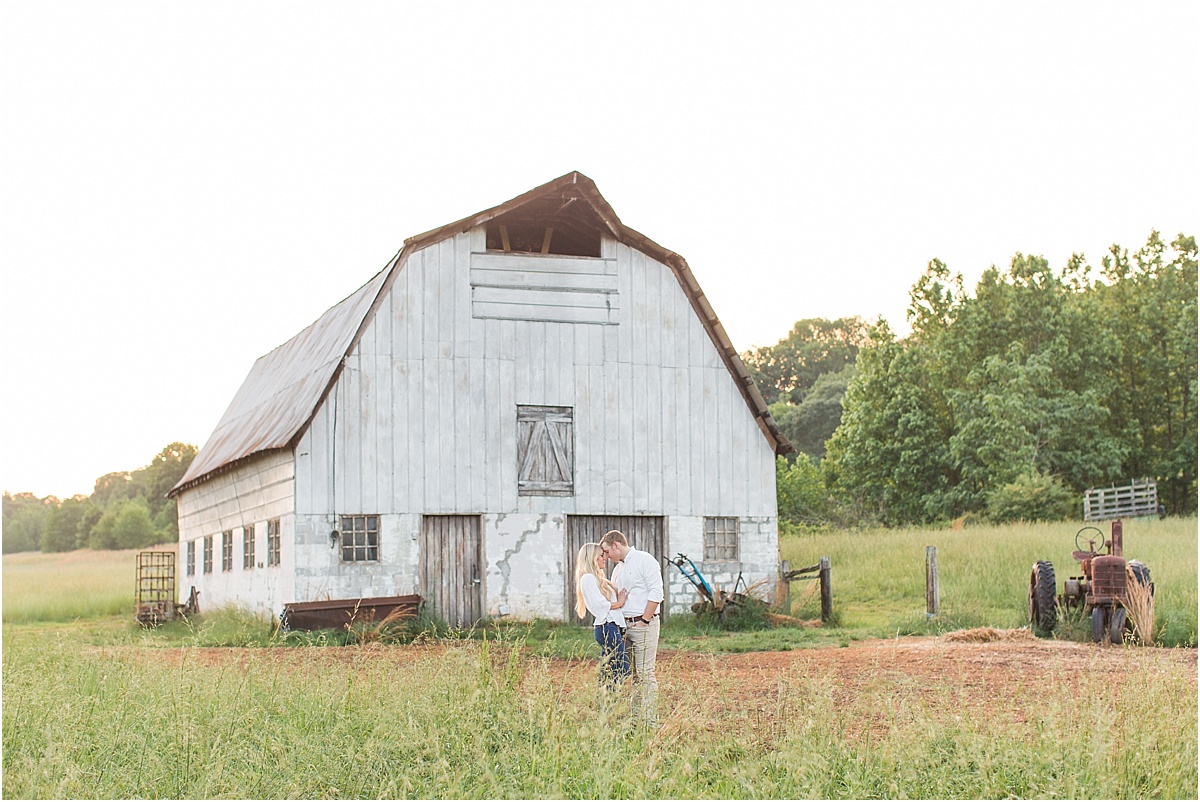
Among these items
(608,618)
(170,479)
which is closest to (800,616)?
(608,618)

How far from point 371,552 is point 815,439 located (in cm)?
5007

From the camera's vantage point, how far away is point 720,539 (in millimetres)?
24047

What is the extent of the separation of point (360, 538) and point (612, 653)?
12.4 metres

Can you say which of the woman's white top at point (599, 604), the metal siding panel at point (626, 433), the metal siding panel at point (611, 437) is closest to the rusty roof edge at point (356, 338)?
the metal siding panel at point (611, 437)

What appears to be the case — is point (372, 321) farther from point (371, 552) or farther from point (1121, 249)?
point (1121, 249)

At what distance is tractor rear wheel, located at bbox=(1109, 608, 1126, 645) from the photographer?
18.3m

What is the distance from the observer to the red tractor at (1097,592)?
60.2 ft

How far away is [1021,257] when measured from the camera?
5097cm

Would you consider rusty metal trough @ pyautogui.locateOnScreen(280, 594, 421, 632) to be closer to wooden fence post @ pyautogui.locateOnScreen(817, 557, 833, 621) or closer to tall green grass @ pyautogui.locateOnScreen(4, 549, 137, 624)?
wooden fence post @ pyautogui.locateOnScreen(817, 557, 833, 621)

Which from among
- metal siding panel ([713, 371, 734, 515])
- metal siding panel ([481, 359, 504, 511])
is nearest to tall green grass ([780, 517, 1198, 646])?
metal siding panel ([713, 371, 734, 515])

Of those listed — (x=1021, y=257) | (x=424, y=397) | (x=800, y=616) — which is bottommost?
(x=800, y=616)

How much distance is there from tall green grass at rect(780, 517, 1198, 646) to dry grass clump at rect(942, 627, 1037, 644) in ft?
2.39

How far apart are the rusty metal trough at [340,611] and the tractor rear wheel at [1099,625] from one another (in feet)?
33.6

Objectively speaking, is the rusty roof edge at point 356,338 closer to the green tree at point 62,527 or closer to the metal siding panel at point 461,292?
the metal siding panel at point 461,292
